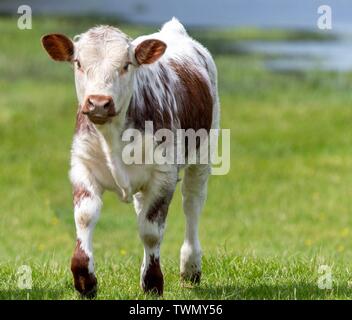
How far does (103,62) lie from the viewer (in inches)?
290

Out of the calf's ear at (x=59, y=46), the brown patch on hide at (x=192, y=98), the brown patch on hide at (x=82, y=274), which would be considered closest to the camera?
the brown patch on hide at (x=82, y=274)

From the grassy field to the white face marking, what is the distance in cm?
152

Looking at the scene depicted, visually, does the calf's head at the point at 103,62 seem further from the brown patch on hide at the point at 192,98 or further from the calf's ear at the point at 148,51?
the brown patch on hide at the point at 192,98

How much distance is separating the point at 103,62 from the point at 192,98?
1.44 metres

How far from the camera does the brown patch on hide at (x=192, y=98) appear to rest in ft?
27.6

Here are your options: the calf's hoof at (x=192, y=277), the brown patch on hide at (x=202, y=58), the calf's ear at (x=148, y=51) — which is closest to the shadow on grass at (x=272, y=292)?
the calf's hoof at (x=192, y=277)

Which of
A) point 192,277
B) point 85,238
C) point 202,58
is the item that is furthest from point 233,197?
point 85,238

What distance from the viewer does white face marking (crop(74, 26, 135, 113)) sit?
7.29m

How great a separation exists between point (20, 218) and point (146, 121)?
31.9 feet

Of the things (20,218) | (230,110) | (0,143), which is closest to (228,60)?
(230,110)

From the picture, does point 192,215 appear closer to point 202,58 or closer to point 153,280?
point 202,58

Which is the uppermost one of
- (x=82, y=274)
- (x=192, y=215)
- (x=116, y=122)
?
(x=116, y=122)

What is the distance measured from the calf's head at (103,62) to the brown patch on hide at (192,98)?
828 millimetres
